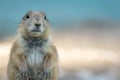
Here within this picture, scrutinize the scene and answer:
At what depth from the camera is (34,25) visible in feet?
119

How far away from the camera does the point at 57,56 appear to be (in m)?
36.8

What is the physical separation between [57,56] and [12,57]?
1.10 metres

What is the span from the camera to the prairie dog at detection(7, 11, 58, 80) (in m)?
36.4

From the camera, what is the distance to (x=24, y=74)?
36438 millimetres

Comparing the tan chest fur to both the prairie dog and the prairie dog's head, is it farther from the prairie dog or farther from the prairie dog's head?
the prairie dog's head

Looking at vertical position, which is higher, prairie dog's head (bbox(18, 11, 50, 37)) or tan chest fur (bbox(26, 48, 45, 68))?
prairie dog's head (bbox(18, 11, 50, 37))

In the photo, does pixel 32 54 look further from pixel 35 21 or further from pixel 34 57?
pixel 35 21

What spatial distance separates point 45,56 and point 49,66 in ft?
0.87

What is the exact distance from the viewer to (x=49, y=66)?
120 feet

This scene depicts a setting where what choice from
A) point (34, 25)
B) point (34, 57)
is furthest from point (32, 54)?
point (34, 25)

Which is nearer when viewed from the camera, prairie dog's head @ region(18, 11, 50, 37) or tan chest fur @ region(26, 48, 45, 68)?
prairie dog's head @ region(18, 11, 50, 37)

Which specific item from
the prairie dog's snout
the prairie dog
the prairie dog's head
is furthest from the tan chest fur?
the prairie dog's snout

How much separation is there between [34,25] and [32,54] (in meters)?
0.75

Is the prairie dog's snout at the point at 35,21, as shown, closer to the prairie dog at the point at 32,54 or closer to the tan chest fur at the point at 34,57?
the prairie dog at the point at 32,54
